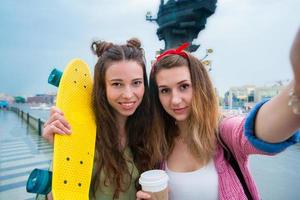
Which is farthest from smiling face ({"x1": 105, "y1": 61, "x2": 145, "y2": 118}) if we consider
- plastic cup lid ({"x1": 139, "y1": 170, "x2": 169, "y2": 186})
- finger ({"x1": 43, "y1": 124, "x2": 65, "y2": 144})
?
plastic cup lid ({"x1": 139, "y1": 170, "x2": 169, "y2": 186})

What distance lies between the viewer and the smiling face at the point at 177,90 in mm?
1459

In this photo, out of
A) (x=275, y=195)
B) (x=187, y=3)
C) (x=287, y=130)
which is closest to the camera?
(x=287, y=130)

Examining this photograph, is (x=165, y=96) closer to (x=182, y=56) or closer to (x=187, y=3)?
(x=182, y=56)

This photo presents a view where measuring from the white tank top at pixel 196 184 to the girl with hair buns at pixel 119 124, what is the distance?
22 centimetres

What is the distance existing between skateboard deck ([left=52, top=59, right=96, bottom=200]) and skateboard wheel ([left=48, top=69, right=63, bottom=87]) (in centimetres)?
4

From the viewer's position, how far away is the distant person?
1.12 meters

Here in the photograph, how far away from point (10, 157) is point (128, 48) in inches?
260

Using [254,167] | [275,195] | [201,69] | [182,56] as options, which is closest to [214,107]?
[201,69]

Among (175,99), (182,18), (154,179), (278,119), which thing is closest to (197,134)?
(175,99)

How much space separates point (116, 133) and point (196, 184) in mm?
613

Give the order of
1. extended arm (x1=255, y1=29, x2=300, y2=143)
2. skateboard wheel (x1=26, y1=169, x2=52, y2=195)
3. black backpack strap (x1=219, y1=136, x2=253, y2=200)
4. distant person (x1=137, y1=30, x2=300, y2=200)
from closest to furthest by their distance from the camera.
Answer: extended arm (x1=255, y1=29, x2=300, y2=143) → distant person (x1=137, y1=30, x2=300, y2=200) → black backpack strap (x1=219, y1=136, x2=253, y2=200) → skateboard wheel (x1=26, y1=169, x2=52, y2=195)

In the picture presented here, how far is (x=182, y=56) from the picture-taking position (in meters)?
1.56

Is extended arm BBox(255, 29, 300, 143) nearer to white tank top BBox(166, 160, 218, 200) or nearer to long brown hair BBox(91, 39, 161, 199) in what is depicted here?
white tank top BBox(166, 160, 218, 200)

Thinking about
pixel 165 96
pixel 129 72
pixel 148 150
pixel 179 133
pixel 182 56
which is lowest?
pixel 148 150
